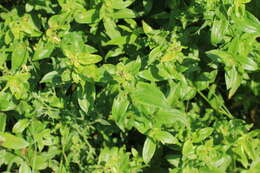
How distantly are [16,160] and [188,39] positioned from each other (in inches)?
48.1

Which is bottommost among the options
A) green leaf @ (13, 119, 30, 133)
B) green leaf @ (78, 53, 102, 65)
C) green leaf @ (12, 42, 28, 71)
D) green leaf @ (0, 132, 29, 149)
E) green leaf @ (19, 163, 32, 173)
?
green leaf @ (19, 163, 32, 173)

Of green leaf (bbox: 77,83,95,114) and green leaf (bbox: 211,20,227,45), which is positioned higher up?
green leaf (bbox: 211,20,227,45)

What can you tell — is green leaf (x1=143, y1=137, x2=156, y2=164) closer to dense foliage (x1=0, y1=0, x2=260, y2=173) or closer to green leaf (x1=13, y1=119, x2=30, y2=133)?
dense foliage (x1=0, y1=0, x2=260, y2=173)

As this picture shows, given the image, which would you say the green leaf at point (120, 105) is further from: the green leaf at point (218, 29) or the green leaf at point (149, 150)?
the green leaf at point (218, 29)

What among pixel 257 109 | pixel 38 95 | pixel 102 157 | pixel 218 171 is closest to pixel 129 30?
pixel 38 95

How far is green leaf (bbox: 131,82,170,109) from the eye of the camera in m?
1.69

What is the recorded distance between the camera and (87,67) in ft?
5.66

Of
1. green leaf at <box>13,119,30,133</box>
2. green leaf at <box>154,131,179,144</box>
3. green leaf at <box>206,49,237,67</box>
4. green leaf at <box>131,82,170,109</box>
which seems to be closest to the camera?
green leaf at <box>131,82,170,109</box>

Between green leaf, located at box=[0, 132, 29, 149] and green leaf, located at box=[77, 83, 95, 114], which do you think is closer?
green leaf, located at box=[77, 83, 95, 114]

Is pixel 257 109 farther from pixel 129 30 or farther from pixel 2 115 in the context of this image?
pixel 2 115

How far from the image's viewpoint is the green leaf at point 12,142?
6.51ft

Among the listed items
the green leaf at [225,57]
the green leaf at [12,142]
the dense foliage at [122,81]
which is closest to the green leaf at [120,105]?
the dense foliage at [122,81]

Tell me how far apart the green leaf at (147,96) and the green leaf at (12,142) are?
27.8 inches

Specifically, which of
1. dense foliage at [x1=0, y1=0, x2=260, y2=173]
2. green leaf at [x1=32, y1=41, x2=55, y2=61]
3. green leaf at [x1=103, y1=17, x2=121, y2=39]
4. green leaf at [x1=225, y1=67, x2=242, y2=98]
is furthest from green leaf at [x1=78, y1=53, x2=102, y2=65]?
green leaf at [x1=225, y1=67, x2=242, y2=98]
